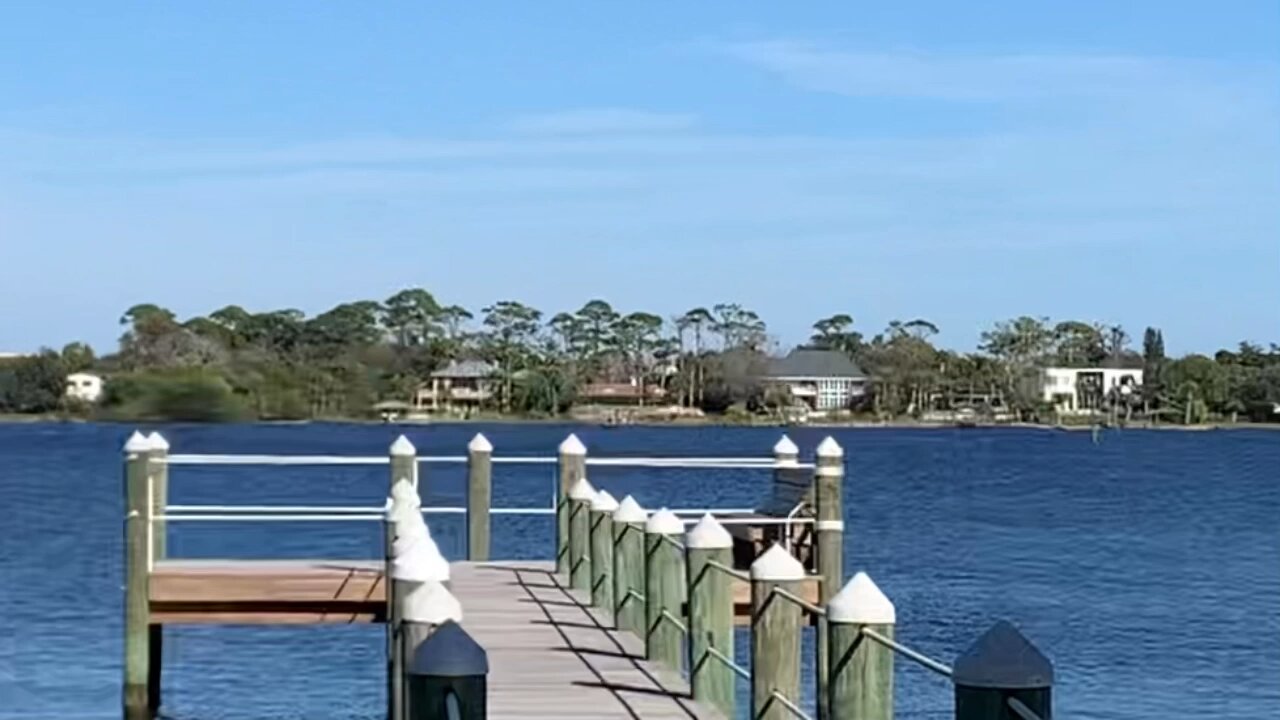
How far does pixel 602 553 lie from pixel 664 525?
2.97 metres

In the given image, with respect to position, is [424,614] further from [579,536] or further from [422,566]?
[579,536]

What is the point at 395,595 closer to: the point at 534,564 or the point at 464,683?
the point at 464,683

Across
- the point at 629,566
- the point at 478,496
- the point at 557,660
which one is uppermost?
the point at 478,496

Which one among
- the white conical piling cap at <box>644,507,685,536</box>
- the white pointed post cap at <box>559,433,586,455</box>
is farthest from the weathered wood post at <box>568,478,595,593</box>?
the white conical piling cap at <box>644,507,685,536</box>

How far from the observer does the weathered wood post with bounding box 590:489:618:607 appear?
14.8 m

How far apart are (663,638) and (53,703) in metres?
11.0

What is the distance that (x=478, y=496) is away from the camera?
18.4 meters

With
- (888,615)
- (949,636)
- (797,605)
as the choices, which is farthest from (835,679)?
(949,636)

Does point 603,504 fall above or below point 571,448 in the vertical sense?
below

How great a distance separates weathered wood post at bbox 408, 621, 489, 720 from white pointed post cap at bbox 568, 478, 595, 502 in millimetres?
9504

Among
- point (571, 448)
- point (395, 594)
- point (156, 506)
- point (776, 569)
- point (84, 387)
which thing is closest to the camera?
point (395, 594)

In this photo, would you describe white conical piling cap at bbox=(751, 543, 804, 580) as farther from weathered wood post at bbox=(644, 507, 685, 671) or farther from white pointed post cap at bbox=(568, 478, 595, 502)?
white pointed post cap at bbox=(568, 478, 595, 502)

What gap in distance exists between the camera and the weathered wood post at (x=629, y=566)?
1341 centimetres

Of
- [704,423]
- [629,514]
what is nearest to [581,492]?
[629,514]
